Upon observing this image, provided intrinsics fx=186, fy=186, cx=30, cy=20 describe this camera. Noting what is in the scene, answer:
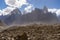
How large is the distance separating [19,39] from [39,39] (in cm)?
1271

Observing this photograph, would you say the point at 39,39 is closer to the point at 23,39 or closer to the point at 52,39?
the point at 52,39

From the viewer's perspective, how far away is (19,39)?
33.9m

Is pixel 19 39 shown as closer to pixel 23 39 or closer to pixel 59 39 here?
pixel 23 39

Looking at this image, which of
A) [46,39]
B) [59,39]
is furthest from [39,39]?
[59,39]

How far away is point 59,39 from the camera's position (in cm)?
4375

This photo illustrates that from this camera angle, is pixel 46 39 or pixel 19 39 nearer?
pixel 19 39

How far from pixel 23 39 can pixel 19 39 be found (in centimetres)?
102

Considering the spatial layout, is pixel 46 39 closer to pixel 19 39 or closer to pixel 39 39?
pixel 39 39

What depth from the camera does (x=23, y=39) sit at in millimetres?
33250

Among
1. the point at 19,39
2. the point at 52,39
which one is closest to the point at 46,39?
the point at 52,39

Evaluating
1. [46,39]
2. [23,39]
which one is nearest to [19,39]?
[23,39]

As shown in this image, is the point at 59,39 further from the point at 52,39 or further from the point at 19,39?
the point at 19,39

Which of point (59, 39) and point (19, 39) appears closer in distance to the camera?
point (19, 39)

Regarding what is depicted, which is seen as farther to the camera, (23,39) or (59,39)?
(59,39)
